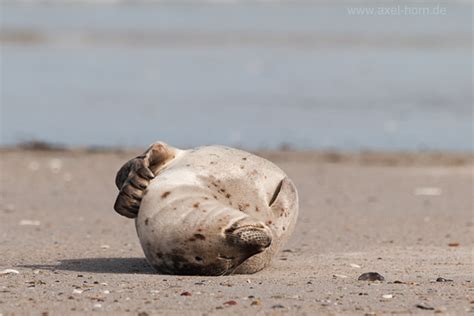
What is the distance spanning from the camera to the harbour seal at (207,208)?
607cm

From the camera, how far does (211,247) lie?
6.09 meters

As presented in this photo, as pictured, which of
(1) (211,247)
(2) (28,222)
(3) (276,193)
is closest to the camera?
(1) (211,247)

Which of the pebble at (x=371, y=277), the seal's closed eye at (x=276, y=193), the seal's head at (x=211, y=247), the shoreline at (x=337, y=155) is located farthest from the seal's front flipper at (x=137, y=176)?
the shoreline at (x=337, y=155)

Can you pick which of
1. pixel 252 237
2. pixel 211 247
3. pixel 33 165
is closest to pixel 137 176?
pixel 211 247

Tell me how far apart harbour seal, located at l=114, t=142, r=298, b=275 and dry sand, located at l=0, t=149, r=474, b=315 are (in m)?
0.13

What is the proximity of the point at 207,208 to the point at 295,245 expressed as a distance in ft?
7.07

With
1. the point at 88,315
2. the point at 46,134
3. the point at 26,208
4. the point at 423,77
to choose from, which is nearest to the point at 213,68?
the point at 423,77

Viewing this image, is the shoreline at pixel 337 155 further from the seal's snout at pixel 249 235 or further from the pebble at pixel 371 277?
the seal's snout at pixel 249 235

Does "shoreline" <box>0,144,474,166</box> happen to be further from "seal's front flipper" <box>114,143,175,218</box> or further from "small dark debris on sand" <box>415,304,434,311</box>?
"small dark debris on sand" <box>415,304,434,311</box>

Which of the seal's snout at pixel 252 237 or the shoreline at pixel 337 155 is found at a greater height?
the seal's snout at pixel 252 237

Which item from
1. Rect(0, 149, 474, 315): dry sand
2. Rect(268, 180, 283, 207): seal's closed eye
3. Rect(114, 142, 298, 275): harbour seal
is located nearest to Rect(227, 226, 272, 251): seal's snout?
Rect(114, 142, 298, 275): harbour seal

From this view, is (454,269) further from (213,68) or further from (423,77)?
(213,68)

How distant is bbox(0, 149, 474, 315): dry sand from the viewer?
5.57 metres

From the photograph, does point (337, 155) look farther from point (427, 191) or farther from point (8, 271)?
point (8, 271)
